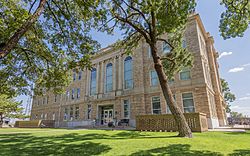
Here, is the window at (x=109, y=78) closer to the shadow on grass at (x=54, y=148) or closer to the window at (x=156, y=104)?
the window at (x=156, y=104)

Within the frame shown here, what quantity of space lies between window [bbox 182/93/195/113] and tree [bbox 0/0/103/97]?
11828 mm

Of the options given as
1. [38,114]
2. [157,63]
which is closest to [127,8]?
[157,63]

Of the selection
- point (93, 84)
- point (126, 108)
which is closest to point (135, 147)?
point (126, 108)

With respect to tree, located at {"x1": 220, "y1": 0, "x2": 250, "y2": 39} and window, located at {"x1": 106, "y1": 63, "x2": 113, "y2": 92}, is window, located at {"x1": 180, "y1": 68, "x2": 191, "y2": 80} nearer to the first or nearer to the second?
tree, located at {"x1": 220, "y1": 0, "x2": 250, "y2": 39}

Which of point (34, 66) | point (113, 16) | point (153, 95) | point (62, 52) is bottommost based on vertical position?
point (153, 95)

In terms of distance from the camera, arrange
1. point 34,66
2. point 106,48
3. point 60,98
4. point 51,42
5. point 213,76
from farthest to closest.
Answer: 1. point 60,98
2. point 106,48
3. point 213,76
4. point 34,66
5. point 51,42

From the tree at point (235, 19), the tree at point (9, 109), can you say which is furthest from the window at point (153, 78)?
the tree at point (9, 109)

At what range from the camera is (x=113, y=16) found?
10.0 meters

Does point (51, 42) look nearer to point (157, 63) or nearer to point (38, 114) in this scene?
point (157, 63)

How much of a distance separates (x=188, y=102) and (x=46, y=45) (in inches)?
584

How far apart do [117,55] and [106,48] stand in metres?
3.87

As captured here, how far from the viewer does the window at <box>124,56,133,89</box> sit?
22280 mm

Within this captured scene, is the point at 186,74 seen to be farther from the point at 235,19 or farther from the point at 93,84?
the point at 93,84

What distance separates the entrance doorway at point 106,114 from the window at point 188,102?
11167mm
